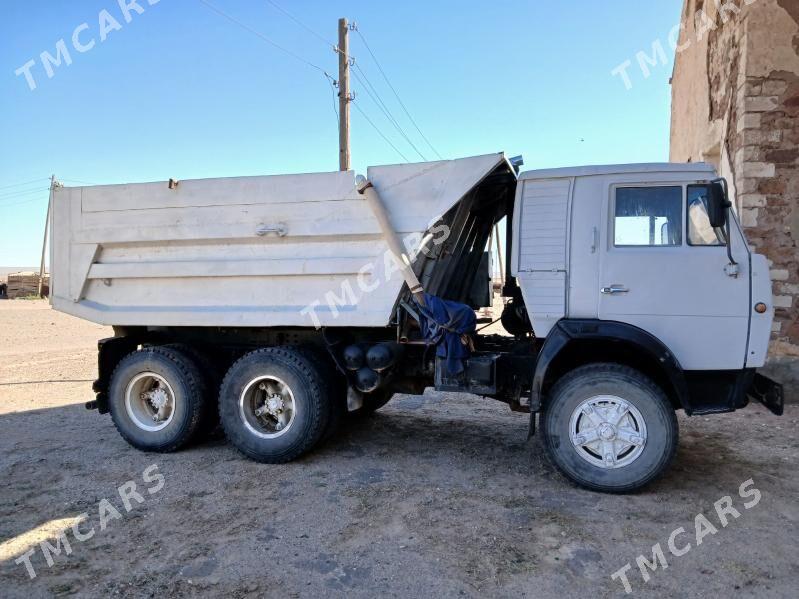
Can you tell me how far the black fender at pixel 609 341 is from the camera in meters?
4.49

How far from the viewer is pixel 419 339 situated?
5348 mm

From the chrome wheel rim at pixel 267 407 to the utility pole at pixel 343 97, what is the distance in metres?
8.66

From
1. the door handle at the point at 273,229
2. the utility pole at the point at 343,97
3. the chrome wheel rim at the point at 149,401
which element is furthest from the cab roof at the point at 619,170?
the utility pole at the point at 343,97

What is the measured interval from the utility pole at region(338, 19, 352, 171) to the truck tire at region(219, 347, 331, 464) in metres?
8.66

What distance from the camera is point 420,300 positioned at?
5.15 m

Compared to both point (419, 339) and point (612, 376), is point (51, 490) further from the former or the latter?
point (612, 376)

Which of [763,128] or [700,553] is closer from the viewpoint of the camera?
[700,553]

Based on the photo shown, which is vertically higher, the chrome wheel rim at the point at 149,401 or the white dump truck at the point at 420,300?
the white dump truck at the point at 420,300

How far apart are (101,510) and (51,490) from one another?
73cm

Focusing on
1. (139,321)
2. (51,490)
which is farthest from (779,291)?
(51,490)

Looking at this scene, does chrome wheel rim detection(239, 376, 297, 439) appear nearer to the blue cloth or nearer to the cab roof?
the blue cloth

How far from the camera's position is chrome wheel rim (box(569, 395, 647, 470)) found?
4.56m

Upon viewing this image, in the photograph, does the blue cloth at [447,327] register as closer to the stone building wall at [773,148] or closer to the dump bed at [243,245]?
the dump bed at [243,245]

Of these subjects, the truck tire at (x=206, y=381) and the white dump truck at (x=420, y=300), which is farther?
the truck tire at (x=206, y=381)
